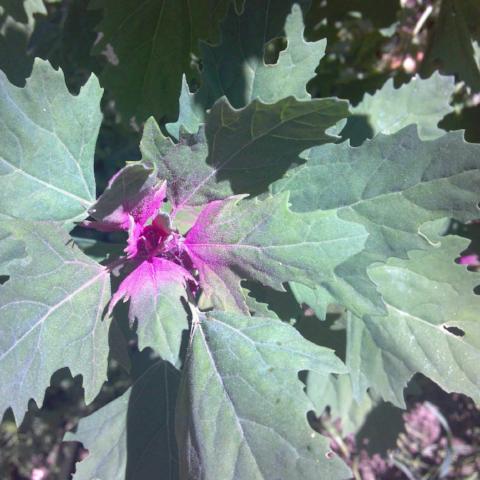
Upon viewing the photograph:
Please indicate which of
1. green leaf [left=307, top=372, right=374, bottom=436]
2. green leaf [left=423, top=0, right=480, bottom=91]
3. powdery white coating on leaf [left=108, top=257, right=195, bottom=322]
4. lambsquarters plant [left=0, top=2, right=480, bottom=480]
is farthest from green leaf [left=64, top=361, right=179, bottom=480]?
green leaf [left=423, top=0, right=480, bottom=91]

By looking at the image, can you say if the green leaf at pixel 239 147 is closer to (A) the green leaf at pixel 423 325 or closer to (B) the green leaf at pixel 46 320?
(B) the green leaf at pixel 46 320

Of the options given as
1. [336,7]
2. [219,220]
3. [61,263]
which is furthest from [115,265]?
[336,7]

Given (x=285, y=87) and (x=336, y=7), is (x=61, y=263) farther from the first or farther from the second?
(x=336, y=7)

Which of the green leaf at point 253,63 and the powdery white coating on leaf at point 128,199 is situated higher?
the green leaf at point 253,63

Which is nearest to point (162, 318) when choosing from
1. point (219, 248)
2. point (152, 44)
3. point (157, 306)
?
point (157, 306)

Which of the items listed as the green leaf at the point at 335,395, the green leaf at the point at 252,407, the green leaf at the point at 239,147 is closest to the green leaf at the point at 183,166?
the green leaf at the point at 239,147

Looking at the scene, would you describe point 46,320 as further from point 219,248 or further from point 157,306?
point 219,248
